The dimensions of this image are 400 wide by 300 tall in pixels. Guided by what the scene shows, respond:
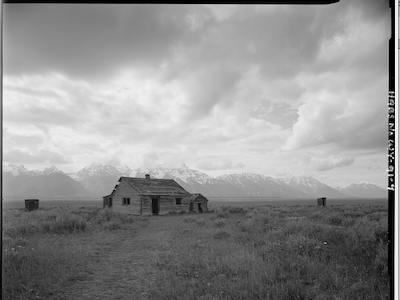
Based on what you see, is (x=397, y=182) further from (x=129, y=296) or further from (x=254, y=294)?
(x=129, y=296)

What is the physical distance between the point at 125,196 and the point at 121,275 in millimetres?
20834

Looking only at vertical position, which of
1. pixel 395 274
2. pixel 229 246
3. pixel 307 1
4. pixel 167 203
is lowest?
pixel 167 203

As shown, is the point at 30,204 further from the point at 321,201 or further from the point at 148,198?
the point at 321,201

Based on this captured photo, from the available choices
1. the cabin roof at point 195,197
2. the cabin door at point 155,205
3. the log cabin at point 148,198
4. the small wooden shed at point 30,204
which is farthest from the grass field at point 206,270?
the small wooden shed at point 30,204

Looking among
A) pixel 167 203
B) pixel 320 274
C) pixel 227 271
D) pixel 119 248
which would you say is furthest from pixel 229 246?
pixel 167 203

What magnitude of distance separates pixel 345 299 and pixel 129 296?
4161mm

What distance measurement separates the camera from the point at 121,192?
26.2 metres

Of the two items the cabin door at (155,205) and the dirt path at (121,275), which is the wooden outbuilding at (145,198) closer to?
the cabin door at (155,205)

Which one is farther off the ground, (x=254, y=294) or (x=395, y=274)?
(x=395, y=274)

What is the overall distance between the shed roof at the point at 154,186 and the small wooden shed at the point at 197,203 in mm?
1009

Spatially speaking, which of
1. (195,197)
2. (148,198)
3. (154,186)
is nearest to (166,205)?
(148,198)

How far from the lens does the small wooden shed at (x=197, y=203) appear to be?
93.1ft

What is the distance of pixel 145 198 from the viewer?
25.0m

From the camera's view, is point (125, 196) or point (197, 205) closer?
point (125, 196)
